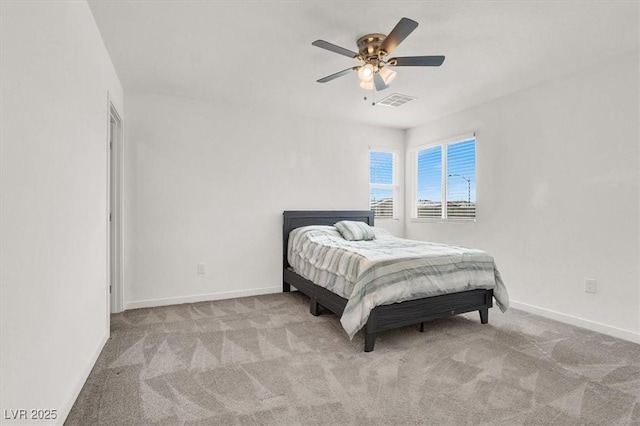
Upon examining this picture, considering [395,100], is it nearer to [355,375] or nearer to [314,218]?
[314,218]

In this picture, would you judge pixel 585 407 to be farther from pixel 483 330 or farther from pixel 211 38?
pixel 211 38

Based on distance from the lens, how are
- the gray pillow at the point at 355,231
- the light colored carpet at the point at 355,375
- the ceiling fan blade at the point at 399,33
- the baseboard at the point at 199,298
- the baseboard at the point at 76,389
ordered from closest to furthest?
the baseboard at the point at 76,389
the light colored carpet at the point at 355,375
the ceiling fan blade at the point at 399,33
the baseboard at the point at 199,298
the gray pillow at the point at 355,231

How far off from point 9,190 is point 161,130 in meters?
2.95

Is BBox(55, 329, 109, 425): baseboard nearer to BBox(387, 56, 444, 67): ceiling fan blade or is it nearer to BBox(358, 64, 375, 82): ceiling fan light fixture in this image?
BBox(358, 64, 375, 82): ceiling fan light fixture

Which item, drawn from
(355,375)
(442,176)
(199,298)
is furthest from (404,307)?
(442,176)

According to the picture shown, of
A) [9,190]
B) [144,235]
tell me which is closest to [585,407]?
[9,190]

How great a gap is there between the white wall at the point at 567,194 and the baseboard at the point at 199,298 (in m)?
2.84

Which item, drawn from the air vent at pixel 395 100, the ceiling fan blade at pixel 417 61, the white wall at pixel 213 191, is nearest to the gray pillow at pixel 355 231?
the white wall at pixel 213 191

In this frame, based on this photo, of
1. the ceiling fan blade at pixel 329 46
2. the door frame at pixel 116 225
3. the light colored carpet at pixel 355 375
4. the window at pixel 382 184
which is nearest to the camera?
the light colored carpet at pixel 355 375

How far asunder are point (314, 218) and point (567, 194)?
2909mm

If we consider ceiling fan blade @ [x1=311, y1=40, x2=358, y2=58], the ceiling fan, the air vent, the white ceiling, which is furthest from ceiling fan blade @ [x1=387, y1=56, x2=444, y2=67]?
the air vent

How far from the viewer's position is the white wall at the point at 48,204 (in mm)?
1170

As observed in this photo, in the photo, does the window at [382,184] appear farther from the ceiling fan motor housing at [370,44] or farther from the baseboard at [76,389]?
the baseboard at [76,389]

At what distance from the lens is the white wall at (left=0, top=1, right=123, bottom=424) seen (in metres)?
1.17
